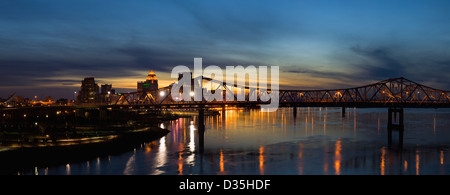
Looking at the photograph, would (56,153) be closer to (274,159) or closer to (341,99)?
(274,159)

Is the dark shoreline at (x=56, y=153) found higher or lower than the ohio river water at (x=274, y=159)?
higher

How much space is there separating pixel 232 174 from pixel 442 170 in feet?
90.7

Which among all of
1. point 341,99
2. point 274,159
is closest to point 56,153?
point 274,159

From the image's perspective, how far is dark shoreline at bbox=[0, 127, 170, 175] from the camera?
44.0 m

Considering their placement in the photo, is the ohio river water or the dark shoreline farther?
the ohio river water

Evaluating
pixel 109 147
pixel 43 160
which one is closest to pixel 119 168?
pixel 43 160

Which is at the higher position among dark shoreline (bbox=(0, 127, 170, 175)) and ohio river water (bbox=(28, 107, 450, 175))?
dark shoreline (bbox=(0, 127, 170, 175))

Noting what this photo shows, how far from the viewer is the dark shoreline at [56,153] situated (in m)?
44.0

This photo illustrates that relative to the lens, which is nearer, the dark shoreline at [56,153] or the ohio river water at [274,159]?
the dark shoreline at [56,153]

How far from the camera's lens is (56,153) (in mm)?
51062
